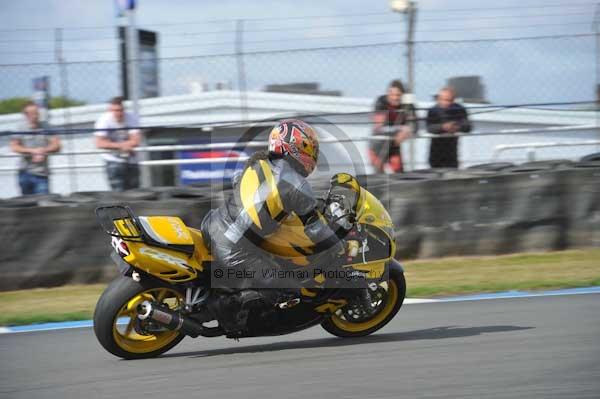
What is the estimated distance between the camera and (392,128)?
10047 millimetres

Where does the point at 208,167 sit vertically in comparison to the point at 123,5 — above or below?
below

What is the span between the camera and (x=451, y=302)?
7.32m

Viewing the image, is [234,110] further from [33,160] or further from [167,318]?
[167,318]

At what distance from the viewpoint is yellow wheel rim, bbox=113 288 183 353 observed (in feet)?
18.0

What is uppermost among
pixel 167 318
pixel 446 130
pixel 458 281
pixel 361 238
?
pixel 446 130

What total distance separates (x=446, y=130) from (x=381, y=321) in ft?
14.4

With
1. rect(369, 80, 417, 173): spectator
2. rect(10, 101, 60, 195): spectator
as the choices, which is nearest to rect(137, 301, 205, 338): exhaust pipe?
rect(10, 101, 60, 195): spectator

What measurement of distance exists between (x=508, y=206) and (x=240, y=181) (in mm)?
4396

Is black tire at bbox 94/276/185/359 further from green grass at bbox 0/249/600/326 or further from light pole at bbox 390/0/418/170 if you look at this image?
light pole at bbox 390/0/418/170

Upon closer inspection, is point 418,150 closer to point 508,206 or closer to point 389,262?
point 508,206

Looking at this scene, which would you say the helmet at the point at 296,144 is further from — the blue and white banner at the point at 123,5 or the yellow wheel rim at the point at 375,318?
the blue and white banner at the point at 123,5

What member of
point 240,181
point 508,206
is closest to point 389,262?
point 240,181

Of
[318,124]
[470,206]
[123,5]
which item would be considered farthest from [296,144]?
[123,5]

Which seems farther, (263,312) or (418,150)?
(418,150)
